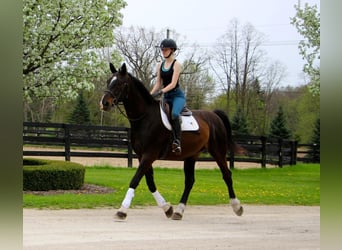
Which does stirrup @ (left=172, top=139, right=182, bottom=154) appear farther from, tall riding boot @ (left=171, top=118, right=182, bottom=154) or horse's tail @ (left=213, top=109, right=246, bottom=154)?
horse's tail @ (left=213, top=109, right=246, bottom=154)

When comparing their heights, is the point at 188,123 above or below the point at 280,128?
above

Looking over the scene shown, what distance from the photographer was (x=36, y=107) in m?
44.3

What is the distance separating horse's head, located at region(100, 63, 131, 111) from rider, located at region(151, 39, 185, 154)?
2.04 feet

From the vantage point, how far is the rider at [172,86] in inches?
309

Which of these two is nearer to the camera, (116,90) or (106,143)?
(116,90)

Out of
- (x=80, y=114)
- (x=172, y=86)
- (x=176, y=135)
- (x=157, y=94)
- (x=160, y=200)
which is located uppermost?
(x=172, y=86)

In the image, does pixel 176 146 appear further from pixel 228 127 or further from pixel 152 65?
pixel 152 65

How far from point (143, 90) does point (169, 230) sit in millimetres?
2281

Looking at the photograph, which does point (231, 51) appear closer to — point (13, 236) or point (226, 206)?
point (226, 206)

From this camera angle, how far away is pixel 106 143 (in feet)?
69.2

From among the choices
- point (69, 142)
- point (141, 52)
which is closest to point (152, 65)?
point (141, 52)

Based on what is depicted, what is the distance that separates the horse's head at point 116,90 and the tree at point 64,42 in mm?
5037

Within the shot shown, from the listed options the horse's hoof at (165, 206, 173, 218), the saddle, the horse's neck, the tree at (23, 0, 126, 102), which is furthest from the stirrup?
the tree at (23, 0, 126, 102)

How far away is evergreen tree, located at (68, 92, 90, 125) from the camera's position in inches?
1704
